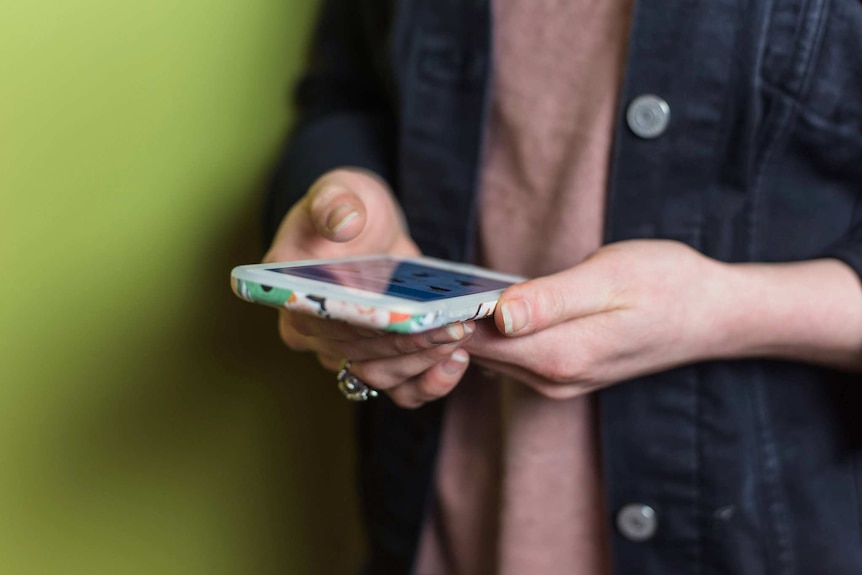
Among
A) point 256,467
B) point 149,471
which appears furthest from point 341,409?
point 149,471

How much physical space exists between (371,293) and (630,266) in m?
0.18

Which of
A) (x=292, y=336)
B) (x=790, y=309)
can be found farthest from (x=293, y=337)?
(x=790, y=309)

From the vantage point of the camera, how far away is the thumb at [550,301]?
39 cm

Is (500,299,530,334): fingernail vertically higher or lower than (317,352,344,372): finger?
higher

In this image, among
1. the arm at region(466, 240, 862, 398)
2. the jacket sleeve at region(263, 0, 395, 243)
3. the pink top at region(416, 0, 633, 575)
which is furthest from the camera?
the jacket sleeve at region(263, 0, 395, 243)

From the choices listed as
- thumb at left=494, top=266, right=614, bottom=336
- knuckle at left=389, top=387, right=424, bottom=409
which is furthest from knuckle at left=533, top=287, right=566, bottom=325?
knuckle at left=389, top=387, right=424, bottom=409

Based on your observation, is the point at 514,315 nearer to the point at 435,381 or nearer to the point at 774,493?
the point at 435,381

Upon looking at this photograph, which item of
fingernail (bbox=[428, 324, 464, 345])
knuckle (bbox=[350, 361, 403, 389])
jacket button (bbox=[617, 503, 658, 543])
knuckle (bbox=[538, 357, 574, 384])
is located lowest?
jacket button (bbox=[617, 503, 658, 543])

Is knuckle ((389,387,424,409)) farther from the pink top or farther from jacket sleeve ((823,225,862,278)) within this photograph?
jacket sleeve ((823,225,862,278))

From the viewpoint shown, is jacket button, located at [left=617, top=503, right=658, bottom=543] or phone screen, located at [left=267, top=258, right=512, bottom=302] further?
jacket button, located at [left=617, top=503, right=658, bottom=543]

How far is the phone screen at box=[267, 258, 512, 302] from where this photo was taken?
380mm

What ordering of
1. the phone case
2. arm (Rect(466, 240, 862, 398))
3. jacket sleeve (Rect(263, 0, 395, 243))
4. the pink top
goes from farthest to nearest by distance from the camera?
jacket sleeve (Rect(263, 0, 395, 243)) → the pink top → arm (Rect(466, 240, 862, 398)) → the phone case

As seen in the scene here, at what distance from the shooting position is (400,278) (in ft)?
1.41

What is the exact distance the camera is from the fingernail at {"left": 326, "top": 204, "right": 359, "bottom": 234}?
469mm
